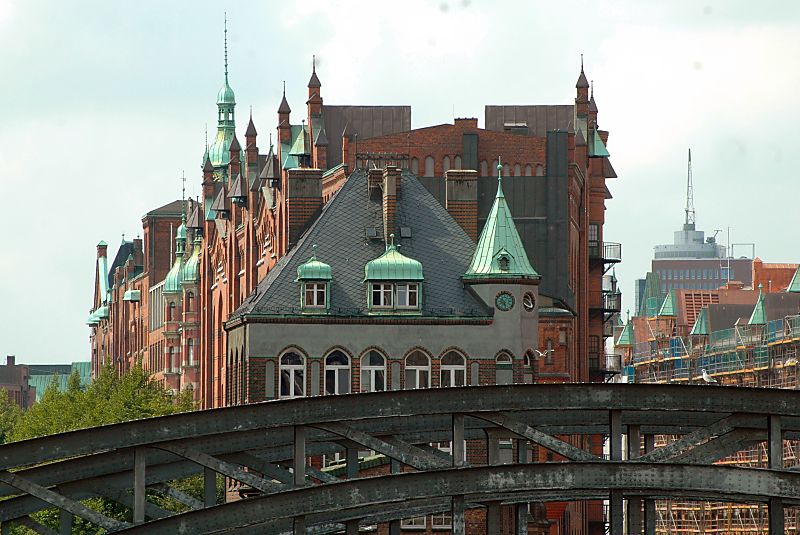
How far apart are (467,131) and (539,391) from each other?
58172 millimetres

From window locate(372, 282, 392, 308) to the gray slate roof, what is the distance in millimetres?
331

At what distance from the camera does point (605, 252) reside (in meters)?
121

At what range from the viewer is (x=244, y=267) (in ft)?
376

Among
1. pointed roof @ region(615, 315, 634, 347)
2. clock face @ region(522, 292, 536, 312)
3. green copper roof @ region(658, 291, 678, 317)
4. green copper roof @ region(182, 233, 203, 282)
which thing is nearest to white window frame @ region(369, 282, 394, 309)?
clock face @ region(522, 292, 536, 312)

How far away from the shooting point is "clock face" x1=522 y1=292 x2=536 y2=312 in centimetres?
8013

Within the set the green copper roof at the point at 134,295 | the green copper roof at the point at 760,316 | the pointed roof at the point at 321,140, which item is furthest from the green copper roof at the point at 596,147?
the green copper roof at the point at 134,295

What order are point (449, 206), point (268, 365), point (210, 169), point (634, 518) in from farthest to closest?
point (210, 169)
point (449, 206)
point (268, 365)
point (634, 518)

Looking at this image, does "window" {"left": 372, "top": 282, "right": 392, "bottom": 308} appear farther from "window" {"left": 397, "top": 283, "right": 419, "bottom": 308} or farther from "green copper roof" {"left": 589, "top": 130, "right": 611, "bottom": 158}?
"green copper roof" {"left": 589, "top": 130, "right": 611, "bottom": 158}

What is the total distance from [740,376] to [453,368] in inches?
2038

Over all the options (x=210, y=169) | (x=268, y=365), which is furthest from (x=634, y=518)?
(x=210, y=169)

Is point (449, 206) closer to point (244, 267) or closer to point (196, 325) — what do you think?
point (244, 267)

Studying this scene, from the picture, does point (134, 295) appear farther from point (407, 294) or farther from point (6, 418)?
point (407, 294)

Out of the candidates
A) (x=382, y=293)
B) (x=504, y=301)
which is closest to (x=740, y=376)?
(x=504, y=301)

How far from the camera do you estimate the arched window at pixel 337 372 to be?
78312 millimetres
